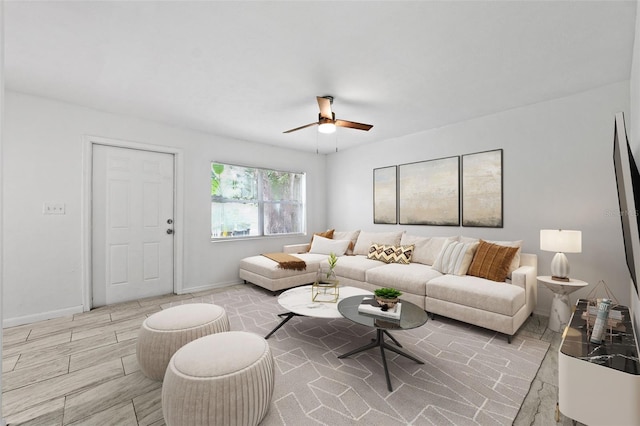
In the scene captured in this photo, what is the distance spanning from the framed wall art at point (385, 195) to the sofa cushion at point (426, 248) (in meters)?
0.74

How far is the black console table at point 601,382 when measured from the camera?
1.36 meters

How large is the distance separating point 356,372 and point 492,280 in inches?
76.8

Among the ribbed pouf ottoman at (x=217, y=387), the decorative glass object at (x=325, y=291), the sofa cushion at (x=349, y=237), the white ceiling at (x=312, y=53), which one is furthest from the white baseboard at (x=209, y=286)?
the ribbed pouf ottoman at (x=217, y=387)

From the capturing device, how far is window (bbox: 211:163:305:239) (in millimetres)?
4719

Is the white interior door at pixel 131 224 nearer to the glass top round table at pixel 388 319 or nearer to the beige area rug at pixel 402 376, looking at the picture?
the beige area rug at pixel 402 376

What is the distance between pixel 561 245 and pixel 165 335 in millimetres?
3580

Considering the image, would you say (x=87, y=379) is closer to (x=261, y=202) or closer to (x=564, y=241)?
(x=261, y=202)

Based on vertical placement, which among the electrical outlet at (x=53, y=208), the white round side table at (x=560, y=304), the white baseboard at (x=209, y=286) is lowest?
the white baseboard at (x=209, y=286)

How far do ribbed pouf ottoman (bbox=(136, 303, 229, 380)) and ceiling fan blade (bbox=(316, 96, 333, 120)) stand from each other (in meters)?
2.21

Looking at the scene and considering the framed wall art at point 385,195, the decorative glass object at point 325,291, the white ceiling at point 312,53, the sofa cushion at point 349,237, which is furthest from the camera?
the sofa cushion at point 349,237

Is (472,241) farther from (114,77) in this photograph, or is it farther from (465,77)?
(114,77)

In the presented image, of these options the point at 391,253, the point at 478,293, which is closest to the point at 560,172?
the point at 478,293

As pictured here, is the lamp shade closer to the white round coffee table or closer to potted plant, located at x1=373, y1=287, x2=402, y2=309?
potted plant, located at x1=373, y1=287, x2=402, y2=309

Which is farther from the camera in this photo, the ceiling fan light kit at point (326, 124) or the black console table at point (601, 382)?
the ceiling fan light kit at point (326, 124)
